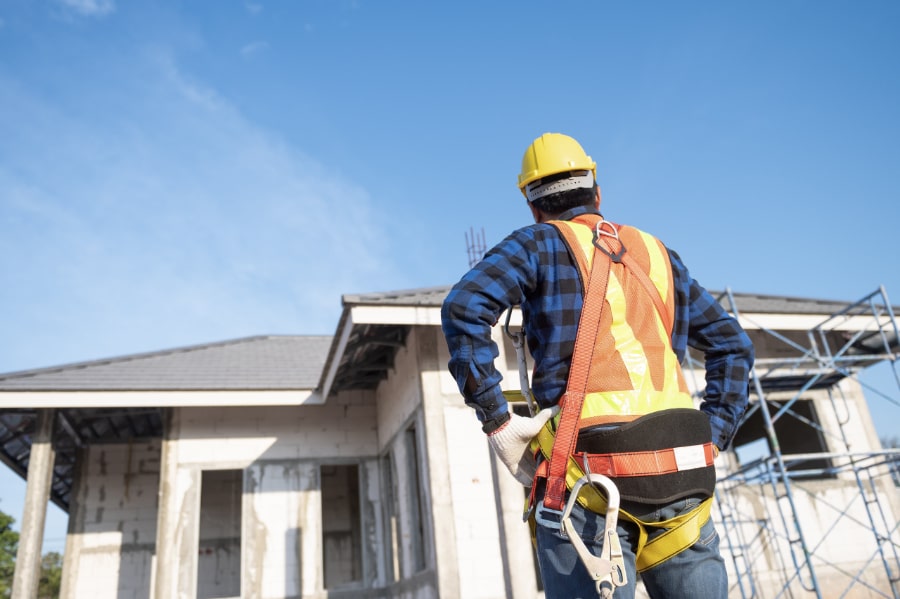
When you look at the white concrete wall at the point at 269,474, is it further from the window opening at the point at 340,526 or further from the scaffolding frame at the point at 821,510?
the scaffolding frame at the point at 821,510

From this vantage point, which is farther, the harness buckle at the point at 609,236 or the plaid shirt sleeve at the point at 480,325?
the harness buckle at the point at 609,236

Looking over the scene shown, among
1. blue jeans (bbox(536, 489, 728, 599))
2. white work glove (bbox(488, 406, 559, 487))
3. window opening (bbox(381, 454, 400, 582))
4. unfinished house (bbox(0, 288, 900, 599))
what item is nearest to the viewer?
blue jeans (bbox(536, 489, 728, 599))

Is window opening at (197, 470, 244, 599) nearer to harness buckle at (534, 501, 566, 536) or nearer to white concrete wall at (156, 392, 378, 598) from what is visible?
white concrete wall at (156, 392, 378, 598)

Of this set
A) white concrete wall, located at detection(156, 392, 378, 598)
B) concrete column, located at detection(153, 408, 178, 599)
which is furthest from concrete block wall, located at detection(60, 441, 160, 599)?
white concrete wall, located at detection(156, 392, 378, 598)

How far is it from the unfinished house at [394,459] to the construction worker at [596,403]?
680 cm

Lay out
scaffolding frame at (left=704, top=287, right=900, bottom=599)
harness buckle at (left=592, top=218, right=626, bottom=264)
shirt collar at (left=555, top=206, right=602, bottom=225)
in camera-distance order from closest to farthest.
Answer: harness buckle at (left=592, top=218, right=626, bottom=264) → shirt collar at (left=555, top=206, right=602, bottom=225) → scaffolding frame at (left=704, top=287, right=900, bottom=599)

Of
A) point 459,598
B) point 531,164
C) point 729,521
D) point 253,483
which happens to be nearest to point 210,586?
point 253,483

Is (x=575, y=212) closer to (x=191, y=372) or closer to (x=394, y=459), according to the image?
(x=394, y=459)

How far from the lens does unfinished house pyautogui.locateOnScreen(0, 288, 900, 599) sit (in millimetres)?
8945

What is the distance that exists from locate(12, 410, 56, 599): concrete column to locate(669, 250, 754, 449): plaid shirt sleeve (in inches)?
419

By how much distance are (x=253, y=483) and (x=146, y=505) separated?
5.01 metres

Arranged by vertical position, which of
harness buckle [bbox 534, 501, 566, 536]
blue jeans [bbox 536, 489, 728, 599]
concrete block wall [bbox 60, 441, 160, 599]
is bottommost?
blue jeans [bbox 536, 489, 728, 599]

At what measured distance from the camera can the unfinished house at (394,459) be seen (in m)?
8.95

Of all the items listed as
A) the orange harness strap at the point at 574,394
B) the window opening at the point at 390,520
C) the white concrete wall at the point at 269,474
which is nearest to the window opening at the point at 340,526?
the white concrete wall at the point at 269,474
